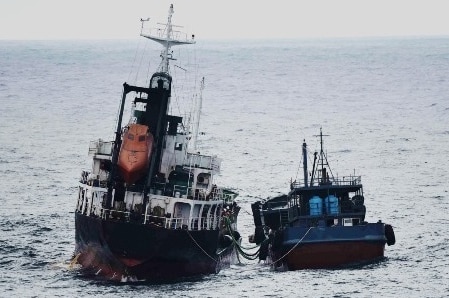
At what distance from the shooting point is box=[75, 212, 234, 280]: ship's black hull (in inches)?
2299

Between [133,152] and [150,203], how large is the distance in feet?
13.4

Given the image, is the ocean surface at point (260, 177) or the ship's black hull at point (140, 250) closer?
the ocean surface at point (260, 177)

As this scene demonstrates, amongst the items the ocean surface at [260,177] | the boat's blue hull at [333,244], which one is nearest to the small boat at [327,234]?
the boat's blue hull at [333,244]

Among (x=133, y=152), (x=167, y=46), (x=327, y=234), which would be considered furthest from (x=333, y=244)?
(x=167, y=46)

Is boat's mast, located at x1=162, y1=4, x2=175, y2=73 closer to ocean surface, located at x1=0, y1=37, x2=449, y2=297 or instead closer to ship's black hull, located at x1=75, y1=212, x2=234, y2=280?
ship's black hull, located at x1=75, y1=212, x2=234, y2=280

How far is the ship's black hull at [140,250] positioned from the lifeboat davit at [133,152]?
145 inches

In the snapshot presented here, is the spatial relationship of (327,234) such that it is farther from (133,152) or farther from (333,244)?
(133,152)

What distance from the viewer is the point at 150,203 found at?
61625 mm

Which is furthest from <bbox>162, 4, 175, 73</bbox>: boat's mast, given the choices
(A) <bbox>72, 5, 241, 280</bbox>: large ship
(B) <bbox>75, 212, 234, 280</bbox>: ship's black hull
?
(B) <bbox>75, 212, 234, 280</bbox>: ship's black hull

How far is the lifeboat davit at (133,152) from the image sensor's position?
59.7 meters

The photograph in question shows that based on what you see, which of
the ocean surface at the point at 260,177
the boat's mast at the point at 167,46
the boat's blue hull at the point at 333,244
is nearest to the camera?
the ocean surface at the point at 260,177

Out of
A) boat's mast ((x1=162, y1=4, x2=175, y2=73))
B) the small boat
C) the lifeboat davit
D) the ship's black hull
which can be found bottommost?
the ship's black hull

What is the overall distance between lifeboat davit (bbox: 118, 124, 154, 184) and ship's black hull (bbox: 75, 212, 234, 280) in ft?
12.1

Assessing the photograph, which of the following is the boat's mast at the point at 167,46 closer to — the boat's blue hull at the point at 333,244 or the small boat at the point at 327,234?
→ the small boat at the point at 327,234
